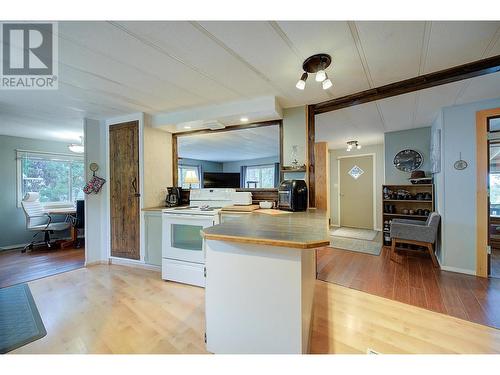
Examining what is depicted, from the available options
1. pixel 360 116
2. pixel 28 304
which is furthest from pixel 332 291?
pixel 28 304

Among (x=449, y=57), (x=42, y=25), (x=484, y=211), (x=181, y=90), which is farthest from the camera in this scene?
(x=484, y=211)

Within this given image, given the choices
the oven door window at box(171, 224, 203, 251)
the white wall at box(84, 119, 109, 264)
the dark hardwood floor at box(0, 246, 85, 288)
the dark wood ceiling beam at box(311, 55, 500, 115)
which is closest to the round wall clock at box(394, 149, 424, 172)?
the dark wood ceiling beam at box(311, 55, 500, 115)

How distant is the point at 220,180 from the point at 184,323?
5.86ft

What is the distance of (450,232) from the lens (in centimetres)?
275

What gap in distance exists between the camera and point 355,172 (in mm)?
5594

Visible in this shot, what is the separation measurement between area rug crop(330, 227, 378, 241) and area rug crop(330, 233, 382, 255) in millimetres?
170

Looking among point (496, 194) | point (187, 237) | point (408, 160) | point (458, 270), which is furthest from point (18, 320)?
point (496, 194)

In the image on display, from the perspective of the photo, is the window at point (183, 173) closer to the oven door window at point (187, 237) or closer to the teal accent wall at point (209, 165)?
the teal accent wall at point (209, 165)

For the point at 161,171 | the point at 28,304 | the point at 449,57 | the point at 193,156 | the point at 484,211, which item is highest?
the point at 449,57

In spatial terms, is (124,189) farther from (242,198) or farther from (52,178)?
(52,178)

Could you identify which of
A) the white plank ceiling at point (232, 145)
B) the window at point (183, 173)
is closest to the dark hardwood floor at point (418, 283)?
the white plank ceiling at point (232, 145)

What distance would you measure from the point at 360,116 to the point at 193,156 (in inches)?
105

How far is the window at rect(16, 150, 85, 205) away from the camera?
4188mm

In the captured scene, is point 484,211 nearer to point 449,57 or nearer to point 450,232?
point 450,232
